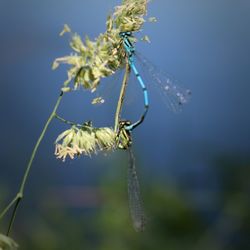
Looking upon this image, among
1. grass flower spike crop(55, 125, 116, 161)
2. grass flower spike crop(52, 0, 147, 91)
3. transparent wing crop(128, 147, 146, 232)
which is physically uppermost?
grass flower spike crop(52, 0, 147, 91)

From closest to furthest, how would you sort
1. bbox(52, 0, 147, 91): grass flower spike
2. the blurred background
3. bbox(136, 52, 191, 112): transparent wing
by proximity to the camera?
bbox(52, 0, 147, 91): grass flower spike < bbox(136, 52, 191, 112): transparent wing < the blurred background

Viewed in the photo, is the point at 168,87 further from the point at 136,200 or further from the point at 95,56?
the point at 95,56

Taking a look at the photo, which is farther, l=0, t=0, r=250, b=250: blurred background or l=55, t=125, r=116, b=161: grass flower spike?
l=0, t=0, r=250, b=250: blurred background

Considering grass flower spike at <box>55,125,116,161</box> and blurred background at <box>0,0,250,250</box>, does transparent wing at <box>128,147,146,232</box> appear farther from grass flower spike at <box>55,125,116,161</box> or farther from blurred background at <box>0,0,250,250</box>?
Result: blurred background at <box>0,0,250,250</box>

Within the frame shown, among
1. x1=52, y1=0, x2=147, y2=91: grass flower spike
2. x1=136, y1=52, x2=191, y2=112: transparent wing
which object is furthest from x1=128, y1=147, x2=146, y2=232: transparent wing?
x1=52, y1=0, x2=147, y2=91: grass flower spike

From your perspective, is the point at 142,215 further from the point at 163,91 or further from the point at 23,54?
the point at 23,54

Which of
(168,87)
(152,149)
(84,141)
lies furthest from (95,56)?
(152,149)

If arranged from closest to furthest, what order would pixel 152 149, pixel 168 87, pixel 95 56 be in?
1. pixel 95 56
2. pixel 168 87
3. pixel 152 149

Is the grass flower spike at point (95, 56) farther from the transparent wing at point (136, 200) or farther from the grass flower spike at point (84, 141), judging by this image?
the transparent wing at point (136, 200)
